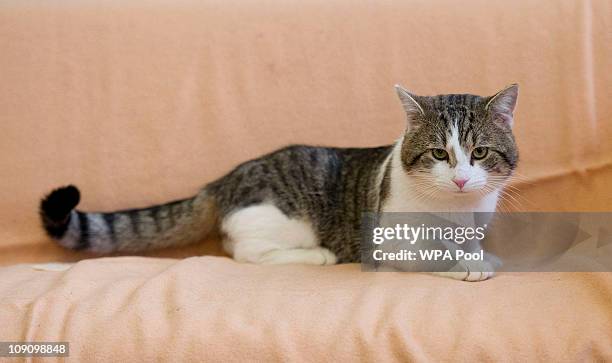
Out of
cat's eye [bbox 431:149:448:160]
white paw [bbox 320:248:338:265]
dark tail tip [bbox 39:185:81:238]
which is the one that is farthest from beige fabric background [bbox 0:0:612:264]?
cat's eye [bbox 431:149:448:160]

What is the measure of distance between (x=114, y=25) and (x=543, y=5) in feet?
Result: 4.79

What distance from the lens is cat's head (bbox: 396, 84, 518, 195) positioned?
159 centimetres

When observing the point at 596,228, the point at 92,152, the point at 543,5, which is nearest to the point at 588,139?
the point at 596,228

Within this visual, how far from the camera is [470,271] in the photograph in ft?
5.34

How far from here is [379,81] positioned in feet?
7.06

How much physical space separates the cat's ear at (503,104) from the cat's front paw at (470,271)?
38 centimetres

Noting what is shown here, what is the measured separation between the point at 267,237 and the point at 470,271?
2.05ft

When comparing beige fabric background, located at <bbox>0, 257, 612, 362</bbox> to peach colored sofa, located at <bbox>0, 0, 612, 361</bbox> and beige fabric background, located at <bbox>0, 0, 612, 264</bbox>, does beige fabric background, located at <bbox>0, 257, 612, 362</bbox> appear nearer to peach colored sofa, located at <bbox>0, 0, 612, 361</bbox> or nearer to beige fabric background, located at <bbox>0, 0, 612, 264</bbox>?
peach colored sofa, located at <bbox>0, 0, 612, 361</bbox>

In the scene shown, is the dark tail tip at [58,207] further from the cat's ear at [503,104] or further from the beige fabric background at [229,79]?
→ the cat's ear at [503,104]

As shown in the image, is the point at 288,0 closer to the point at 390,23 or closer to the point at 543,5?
the point at 390,23

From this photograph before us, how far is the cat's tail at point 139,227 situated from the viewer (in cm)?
194

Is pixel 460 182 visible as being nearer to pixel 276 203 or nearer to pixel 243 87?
pixel 276 203

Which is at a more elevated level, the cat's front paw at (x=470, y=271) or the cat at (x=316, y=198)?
the cat at (x=316, y=198)

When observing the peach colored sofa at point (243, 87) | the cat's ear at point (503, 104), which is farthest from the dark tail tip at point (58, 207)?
the cat's ear at point (503, 104)
